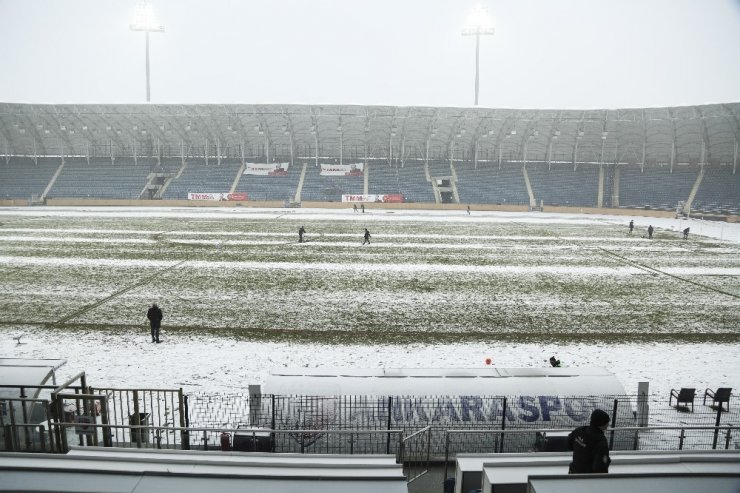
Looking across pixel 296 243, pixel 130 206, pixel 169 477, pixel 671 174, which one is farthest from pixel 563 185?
pixel 169 477

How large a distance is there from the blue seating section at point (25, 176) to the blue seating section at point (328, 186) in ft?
124

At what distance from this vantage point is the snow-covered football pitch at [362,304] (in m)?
13.1

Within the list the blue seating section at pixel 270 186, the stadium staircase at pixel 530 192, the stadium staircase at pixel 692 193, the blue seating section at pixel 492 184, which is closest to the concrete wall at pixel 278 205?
the stadium staircase at pixel 530 192

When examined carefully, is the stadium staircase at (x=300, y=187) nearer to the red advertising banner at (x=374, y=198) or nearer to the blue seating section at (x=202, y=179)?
the red advertising banner at (x=374, y=198)

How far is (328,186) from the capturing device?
230ft

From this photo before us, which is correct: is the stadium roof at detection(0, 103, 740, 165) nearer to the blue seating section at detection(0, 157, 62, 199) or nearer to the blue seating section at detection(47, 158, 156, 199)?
the blue seating section at detection(0, 157, 62, 199)

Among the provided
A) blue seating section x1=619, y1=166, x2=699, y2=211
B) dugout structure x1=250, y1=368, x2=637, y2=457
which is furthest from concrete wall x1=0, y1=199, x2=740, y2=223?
dugout structure x1=250, y1=368, x2=637, y2=457

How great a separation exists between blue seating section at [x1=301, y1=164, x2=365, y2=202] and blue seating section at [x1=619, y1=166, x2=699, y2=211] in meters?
37.7

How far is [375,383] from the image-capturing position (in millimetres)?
9188

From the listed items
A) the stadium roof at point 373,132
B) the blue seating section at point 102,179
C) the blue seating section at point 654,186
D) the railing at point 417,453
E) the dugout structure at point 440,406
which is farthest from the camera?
the blue seating section at point 102,179

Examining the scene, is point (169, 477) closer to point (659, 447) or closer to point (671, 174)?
point (659, 447)

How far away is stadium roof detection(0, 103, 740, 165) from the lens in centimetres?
6347

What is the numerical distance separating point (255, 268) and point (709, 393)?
64.0ft

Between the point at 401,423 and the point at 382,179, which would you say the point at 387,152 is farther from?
the point at 401,423
